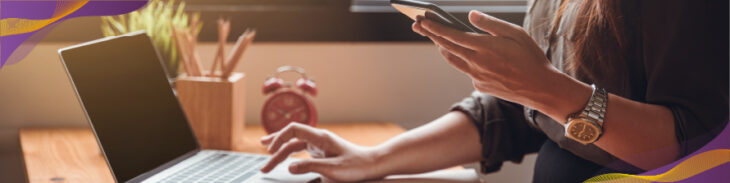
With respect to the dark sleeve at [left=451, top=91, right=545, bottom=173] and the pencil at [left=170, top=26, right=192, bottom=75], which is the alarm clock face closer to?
the pencil at [left=170, top=26, right=192, bottom=75]

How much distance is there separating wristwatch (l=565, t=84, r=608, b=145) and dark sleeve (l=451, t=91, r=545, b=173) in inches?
10.8

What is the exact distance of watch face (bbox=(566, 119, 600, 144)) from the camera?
777 millimetres

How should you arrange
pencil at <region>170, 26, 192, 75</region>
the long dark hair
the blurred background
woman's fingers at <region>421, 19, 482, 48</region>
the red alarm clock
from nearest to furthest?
woman's fingers at <region>421, 19, 482, 48</region> < the long dark hair < pencil at <region>170, 26, 192, 75</region> < the red alarm clock < the blurred background

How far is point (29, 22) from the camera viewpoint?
905 millimetres

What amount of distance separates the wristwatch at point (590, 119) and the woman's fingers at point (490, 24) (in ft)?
0.40

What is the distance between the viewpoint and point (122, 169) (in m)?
0.88

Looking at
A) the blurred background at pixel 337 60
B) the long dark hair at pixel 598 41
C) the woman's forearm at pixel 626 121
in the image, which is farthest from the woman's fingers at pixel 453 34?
the blurred background at pixel 337 60

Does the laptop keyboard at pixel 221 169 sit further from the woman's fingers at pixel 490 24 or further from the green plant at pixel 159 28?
the woman's fingers at pixel 490 24

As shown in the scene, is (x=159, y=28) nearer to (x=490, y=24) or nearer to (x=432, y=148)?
(x=432, y=148)

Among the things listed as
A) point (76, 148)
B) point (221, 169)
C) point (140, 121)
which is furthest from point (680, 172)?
point (76, 148)

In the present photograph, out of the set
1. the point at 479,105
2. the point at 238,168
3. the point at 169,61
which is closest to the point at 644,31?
the point at 479,105

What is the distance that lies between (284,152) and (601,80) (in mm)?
408

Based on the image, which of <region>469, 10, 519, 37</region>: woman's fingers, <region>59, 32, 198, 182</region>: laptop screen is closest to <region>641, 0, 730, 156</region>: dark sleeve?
<region>469, 10, 519, 37</region>: woman's fingers

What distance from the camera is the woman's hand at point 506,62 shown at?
0.73 metres
